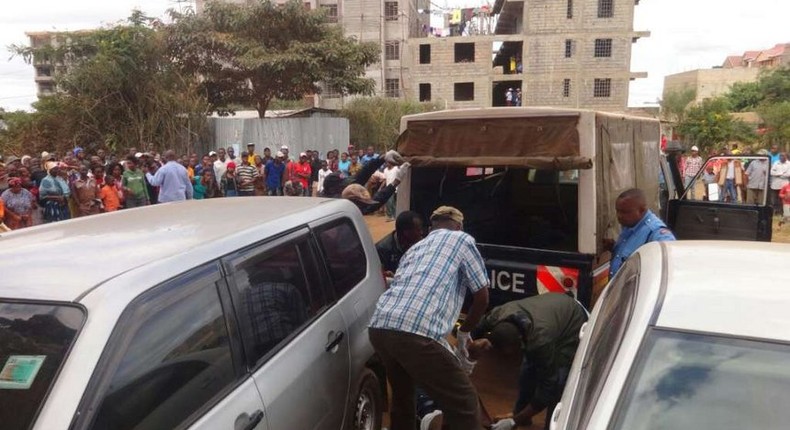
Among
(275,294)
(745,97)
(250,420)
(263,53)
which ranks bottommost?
(250,420)

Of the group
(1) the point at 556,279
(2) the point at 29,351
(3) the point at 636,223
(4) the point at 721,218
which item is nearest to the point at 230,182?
(1) the point at 556,279

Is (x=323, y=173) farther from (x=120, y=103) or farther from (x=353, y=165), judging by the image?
(x=120, y=103)

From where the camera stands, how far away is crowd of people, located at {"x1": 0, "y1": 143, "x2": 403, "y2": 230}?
23.3ft

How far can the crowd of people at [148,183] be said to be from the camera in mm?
7094

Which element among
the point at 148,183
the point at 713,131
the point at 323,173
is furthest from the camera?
the point at 713,131

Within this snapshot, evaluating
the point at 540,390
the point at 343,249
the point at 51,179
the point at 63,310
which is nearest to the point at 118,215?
the point at 343,249

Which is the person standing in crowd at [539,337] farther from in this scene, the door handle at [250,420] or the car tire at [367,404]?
the door handle at [250,420]

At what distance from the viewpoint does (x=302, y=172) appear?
13336 mm

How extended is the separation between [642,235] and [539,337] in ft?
3.89

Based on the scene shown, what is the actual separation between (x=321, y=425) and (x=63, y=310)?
129 centimetres

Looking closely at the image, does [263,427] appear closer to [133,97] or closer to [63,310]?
[63,310]

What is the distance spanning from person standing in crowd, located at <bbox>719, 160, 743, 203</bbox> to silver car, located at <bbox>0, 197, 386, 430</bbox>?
445 inches

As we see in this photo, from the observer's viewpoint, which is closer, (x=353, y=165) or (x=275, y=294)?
(x=275, y=294)

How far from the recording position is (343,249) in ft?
10.4
